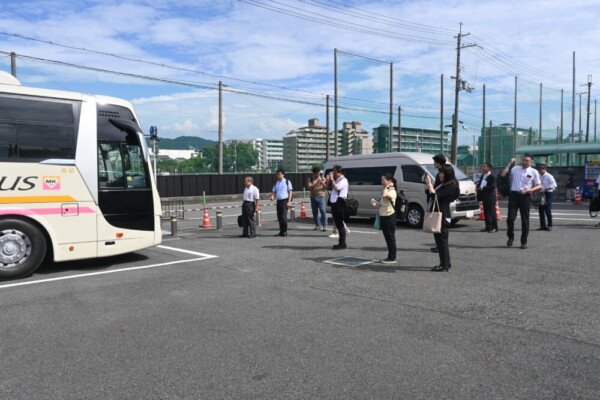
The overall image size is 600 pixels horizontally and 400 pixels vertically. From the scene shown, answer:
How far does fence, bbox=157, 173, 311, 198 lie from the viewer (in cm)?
2745

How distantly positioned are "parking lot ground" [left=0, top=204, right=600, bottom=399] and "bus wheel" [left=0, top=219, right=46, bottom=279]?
0.80 feet

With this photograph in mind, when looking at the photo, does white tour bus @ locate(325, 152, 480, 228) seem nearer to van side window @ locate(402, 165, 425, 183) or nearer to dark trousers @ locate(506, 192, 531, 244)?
van side window @ locate(402, 165, 425, 183)

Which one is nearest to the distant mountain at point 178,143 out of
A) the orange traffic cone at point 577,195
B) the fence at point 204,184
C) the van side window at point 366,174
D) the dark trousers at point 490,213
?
the fence at point 204,184

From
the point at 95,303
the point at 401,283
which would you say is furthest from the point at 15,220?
the point at 401,283

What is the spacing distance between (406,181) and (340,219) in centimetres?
487

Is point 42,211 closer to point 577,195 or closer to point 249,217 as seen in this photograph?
point 249,217

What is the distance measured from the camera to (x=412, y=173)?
13.9 m

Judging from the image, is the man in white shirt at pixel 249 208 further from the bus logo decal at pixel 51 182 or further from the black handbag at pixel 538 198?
the black handbag at pixel 538 198

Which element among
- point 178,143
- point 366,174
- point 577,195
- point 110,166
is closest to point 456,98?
point 577,195

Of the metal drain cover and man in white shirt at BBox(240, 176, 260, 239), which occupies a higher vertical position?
man in white shirt at BBox(240, 176, 260, 239)

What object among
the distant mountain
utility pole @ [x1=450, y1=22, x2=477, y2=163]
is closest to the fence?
the distant mountain

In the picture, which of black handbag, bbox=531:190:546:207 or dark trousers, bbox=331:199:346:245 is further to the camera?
black handbag, bbox=531:190:546:207

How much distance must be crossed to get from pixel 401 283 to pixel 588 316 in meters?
2.37

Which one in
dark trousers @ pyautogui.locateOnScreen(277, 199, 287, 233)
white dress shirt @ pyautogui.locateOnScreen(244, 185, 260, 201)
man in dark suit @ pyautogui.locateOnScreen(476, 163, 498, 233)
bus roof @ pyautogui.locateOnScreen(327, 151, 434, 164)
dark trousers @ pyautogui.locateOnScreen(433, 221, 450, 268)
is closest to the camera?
dark trousers @ pyautogui.locateOnScreen(433, 221, 450, 268)
